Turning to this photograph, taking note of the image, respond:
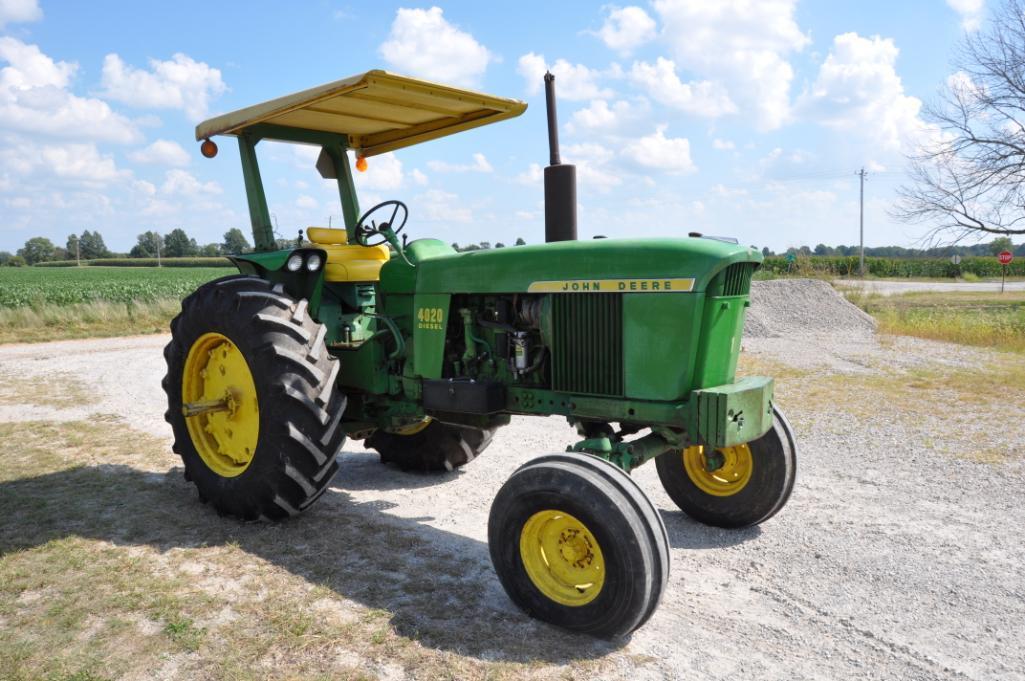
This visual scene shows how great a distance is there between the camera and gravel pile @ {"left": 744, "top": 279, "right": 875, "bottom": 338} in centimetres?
1489

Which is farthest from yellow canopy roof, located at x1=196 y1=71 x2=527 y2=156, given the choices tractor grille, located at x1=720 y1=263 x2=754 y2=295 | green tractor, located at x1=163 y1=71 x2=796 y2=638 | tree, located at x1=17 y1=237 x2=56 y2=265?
tree, located at x1=17 y1=237 x2=56 y2=265

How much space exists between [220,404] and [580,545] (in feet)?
8.47

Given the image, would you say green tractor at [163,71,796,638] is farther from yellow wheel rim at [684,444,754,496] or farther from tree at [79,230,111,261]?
tree at [79,230,111,261]

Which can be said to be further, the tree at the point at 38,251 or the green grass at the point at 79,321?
the tree at the point at 38,251

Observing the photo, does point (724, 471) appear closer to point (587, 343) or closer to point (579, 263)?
point (587, 343)

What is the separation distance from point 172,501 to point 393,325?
193 centimetres

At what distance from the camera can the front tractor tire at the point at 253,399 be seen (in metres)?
4.28

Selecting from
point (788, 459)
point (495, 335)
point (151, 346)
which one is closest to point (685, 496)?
point (788, 459)

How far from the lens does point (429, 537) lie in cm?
446

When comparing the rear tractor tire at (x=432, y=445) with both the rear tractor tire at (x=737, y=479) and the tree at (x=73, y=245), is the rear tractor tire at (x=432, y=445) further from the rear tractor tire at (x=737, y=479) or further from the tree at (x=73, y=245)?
the tree at (x=73, y=245)

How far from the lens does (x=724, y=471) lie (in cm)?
462

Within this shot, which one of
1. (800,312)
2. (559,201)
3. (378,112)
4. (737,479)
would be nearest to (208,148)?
(378,112)

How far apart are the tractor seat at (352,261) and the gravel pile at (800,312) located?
10453mm

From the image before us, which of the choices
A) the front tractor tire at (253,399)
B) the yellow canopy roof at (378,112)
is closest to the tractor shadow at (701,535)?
the front tractor tire at (253,399)
